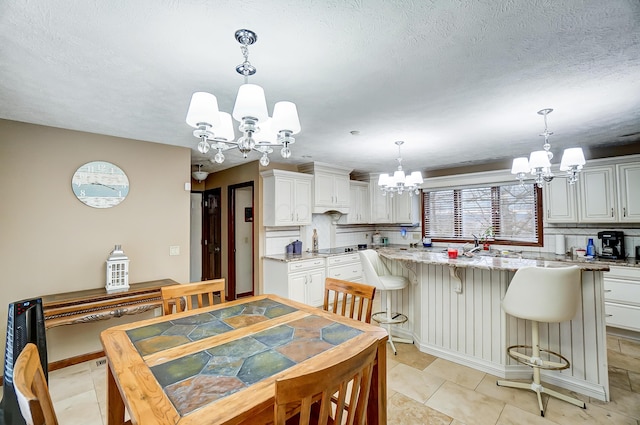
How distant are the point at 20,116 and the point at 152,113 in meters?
1.23

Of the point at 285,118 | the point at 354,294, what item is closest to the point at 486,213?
the point at 354,294

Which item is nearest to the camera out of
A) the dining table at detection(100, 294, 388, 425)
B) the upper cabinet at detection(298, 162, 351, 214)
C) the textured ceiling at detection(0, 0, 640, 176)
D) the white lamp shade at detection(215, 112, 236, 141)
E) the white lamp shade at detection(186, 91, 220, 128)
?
the dining table at detection(100, 294, 388, 425)

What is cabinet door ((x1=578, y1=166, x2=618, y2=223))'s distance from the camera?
3.88 meters

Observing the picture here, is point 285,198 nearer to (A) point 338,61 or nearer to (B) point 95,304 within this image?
(B) point 95,304

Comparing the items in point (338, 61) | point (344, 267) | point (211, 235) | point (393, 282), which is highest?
point (338, 61)

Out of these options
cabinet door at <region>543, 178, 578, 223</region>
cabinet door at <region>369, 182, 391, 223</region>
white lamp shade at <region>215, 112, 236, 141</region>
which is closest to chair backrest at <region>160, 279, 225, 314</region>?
white lamp shade at <region>215, 112, 236, 141</region>

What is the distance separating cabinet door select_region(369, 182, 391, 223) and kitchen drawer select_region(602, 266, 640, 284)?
3352 mm

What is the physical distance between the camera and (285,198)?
4.63 m

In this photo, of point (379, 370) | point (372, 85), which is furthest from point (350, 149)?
point (379, 370)

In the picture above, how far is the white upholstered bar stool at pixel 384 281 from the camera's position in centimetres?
324

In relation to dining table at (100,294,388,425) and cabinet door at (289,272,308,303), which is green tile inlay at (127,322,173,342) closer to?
dining table at (100,294,388,425)

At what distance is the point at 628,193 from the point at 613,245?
0.71 m

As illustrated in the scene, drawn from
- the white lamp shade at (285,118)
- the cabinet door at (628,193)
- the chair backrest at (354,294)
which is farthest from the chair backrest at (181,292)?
the cabinet door at (628,193)

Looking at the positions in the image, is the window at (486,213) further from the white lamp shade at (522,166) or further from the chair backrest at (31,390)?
the chair backrest at (31,390)
